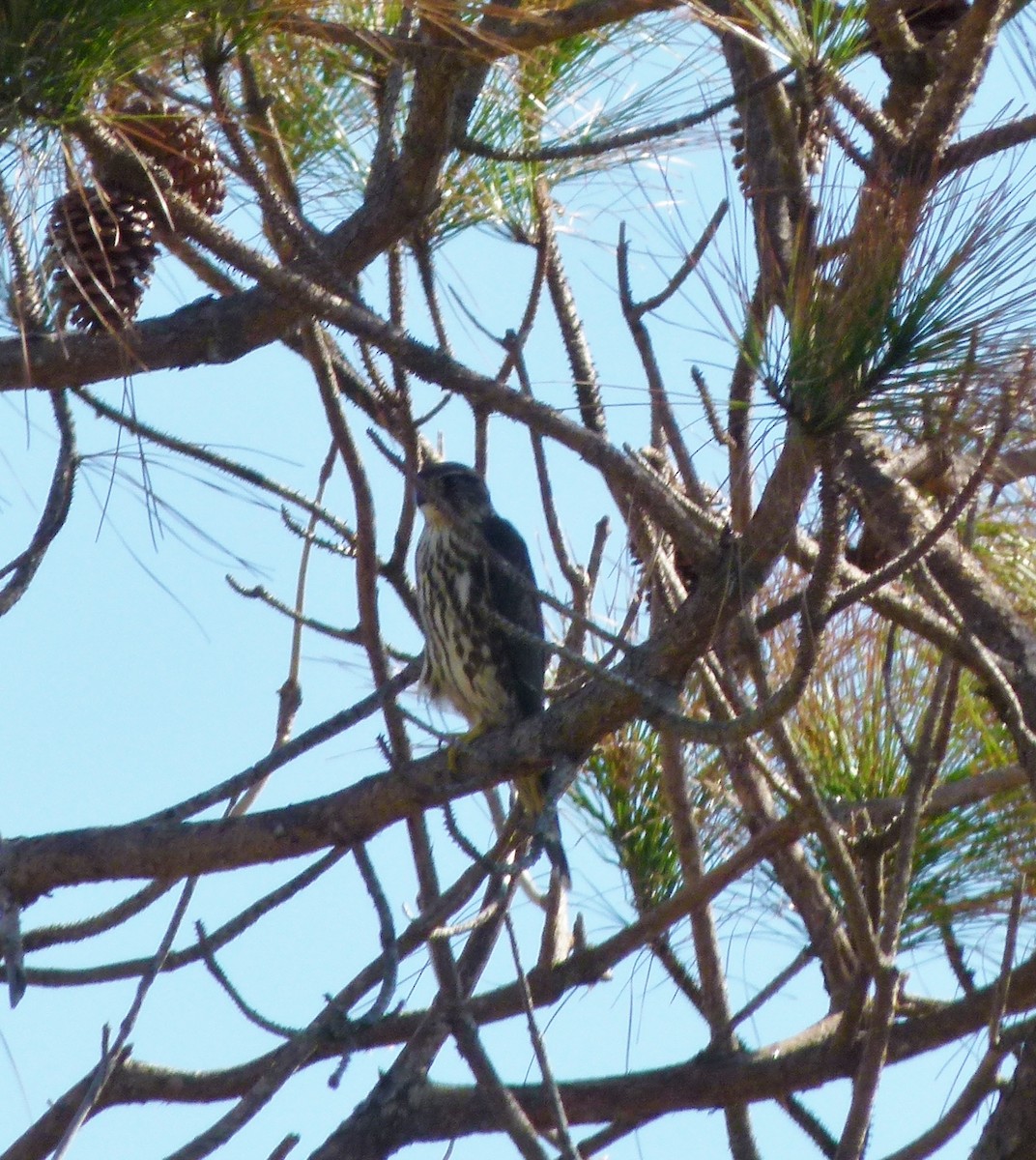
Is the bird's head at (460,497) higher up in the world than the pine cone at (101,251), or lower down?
higher up

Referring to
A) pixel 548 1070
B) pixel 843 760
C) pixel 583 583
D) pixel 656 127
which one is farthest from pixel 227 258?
pixel 843 760

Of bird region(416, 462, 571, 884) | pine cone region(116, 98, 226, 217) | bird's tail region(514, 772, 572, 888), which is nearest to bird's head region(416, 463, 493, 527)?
bird region(416, 462, 571, 884)

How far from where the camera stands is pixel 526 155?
253cm

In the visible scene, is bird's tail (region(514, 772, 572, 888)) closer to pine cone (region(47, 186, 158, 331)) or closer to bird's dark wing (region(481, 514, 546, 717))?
bird's dark wing (region(481, 514, 546, 717))

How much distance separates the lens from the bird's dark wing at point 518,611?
3939 millimetres

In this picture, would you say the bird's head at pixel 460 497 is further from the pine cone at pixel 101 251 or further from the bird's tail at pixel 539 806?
the pine cone at pixel 101 251

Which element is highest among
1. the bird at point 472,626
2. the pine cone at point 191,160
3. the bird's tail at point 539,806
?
the pine cone at point 191,160

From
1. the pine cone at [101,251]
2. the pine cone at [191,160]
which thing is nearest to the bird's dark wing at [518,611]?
the pine cone at [191,160]

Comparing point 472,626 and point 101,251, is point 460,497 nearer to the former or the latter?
point 472,626

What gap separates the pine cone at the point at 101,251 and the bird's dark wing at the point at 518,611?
132cm

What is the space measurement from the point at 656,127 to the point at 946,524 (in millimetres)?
861

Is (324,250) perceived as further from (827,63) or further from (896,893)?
(896,893)

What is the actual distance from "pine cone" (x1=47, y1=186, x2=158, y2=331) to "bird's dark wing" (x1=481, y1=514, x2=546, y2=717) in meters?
1.32

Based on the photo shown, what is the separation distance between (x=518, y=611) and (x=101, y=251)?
1719 millimetres
